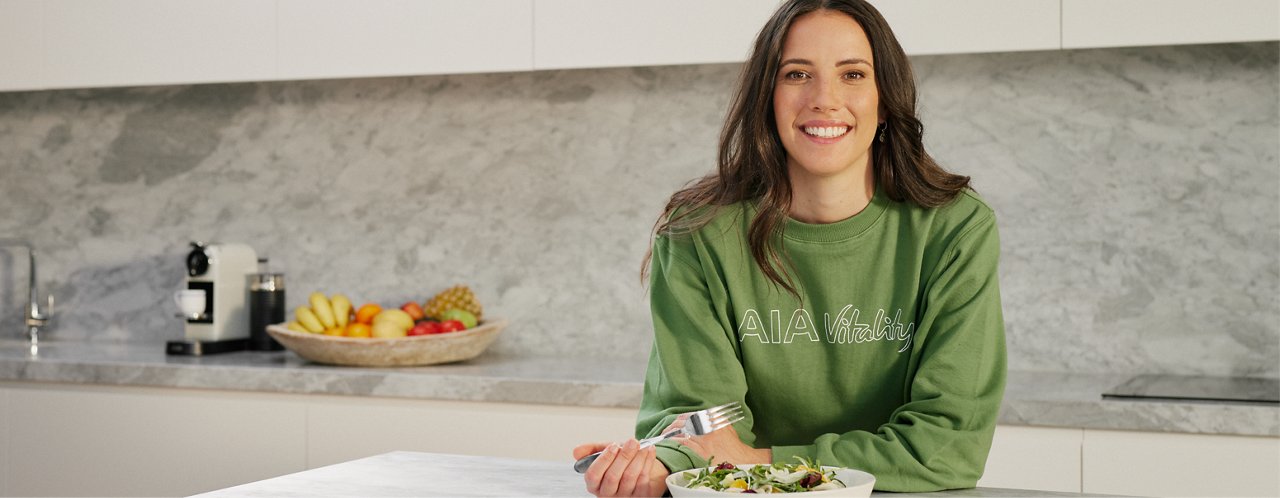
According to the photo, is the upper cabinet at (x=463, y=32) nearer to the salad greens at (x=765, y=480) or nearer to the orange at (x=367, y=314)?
the orange at (x=367, y=314)

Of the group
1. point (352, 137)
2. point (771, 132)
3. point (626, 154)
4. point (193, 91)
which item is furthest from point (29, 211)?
point (771, 132)

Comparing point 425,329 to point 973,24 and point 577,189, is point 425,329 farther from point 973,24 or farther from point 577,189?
point 973,24

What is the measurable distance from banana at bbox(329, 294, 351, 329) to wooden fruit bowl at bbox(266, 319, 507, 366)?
0.13m

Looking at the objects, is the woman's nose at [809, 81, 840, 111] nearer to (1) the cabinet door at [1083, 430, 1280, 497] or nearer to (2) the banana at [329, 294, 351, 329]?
(1) the cabinet door at [1083, 430, 1280, 497]

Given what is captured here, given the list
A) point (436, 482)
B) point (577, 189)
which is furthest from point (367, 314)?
point (436, 482)

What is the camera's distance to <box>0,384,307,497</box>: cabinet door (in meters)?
2.69

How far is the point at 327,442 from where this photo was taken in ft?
8.68

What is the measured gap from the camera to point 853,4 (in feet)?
4.83

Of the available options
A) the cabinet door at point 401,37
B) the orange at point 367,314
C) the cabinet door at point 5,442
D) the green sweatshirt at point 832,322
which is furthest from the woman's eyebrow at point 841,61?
the cabinet door at point 5,442

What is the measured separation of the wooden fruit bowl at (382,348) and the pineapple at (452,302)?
0.14 meters

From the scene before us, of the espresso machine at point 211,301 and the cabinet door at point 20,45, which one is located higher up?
the cabinet door at point 20,45

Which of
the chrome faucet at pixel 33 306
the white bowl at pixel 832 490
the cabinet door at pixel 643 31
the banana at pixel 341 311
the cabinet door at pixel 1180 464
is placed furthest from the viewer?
the chrome faucet at pixel 33 306

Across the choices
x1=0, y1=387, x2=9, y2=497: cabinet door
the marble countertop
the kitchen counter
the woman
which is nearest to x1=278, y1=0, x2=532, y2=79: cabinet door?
the marble countertop

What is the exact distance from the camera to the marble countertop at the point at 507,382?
7.03ft
